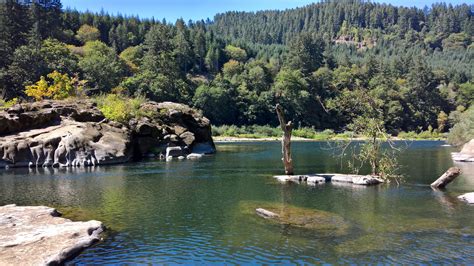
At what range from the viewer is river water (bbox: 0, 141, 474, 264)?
21.3 meters

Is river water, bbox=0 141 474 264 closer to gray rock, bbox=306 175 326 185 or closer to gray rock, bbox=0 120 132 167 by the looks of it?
gray rock, bbox=306 175 326 185

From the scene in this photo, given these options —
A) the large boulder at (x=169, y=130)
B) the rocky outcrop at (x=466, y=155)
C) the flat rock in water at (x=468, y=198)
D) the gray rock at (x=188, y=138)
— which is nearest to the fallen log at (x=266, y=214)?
the flat rock in water at (x=468, y=198)

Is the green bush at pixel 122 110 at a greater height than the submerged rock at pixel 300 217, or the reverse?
the green bush at pixel 122 110

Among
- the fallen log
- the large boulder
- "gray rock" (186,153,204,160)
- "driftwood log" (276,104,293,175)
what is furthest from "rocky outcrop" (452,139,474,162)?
the fallen log

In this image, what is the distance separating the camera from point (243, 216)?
29.2 m

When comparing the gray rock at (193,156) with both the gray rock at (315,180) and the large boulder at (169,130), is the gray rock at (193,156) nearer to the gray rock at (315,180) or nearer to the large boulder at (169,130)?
the large boulder at (169,130)

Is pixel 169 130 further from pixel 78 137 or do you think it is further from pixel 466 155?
pixel 466 155

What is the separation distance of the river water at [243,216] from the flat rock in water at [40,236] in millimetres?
935

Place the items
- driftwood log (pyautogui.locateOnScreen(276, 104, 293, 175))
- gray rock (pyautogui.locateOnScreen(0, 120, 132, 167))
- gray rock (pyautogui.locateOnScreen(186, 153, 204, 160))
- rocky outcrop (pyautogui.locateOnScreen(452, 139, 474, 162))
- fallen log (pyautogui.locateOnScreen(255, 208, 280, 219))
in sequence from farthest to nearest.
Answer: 1. gray rock (pyautogui.locateOnScreen(186, 153, 204, 160))
2. rocky outcrop (pyautogui.locateOnScreen(452, 139, 474, 162))
3. gray rock (pyautogui.locateOnScreen(0, 120, 132, 167))
4. driftwood log (pyautogui.locateOnScreen(276, 104, 293, 175))
5. fallen log (pyautogui.locateOnScreen(255, 208, 280, 219))

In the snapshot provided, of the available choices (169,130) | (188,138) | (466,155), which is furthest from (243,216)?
(466,155)

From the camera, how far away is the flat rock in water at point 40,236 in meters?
19.1

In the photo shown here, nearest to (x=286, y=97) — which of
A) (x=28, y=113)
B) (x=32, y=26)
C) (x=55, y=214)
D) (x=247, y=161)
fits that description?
(x=32, y=26)

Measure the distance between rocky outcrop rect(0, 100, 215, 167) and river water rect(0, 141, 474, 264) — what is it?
6633 mm

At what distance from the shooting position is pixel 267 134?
155375 millimetres
